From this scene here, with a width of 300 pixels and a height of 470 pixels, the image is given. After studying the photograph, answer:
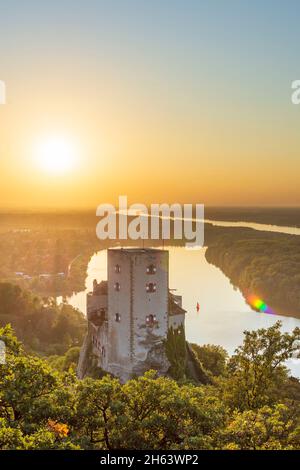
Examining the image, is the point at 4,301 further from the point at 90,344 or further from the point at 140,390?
the point at 140,390

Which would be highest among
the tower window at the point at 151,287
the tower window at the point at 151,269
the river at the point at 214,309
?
the tower window at the point at 151,269

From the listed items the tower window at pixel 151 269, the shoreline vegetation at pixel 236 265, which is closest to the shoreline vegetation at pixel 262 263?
the shoreline vegetation at pixel 236 265

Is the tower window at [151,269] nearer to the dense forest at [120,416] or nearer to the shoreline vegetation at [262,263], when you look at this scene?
the dense forest at [120,416]

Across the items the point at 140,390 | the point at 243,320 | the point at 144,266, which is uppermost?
the point at 144,266

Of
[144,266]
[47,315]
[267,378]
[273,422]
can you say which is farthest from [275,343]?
[47,315]

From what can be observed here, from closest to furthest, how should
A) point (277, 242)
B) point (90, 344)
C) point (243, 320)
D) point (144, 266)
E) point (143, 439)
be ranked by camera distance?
point (143, 439)
point (144, 266)
point (90, 344)
point (243, 320)
point (277, 242)

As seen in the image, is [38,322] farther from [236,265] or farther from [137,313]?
[236,265]
